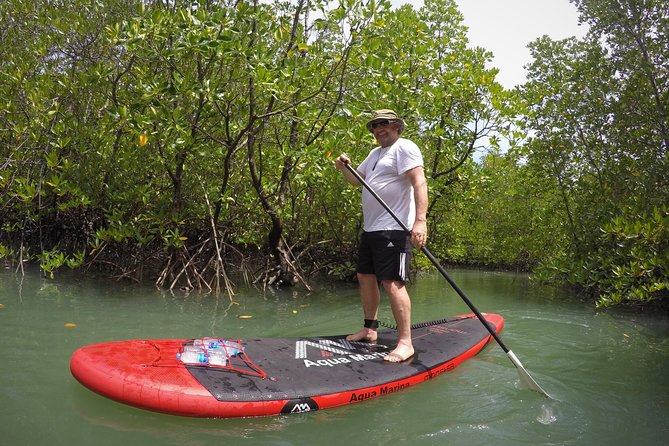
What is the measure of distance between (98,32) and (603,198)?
7962 mm

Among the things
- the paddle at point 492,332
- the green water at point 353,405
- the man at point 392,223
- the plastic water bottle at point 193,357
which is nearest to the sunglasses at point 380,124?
the man at point 392,223

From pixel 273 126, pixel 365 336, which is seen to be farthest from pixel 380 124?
pixel 273 126

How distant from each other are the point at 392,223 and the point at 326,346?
1.05 metres

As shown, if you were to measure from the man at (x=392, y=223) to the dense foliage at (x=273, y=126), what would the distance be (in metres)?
1.73

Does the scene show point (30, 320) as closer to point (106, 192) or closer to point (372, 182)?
point (106, 192)

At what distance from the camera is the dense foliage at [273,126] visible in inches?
195

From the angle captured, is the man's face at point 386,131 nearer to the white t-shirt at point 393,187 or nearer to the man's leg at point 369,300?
the white t-shirt at point 393,187

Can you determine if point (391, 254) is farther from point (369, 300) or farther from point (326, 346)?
point (326, 346)

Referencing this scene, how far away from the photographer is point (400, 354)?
3225 millimetres

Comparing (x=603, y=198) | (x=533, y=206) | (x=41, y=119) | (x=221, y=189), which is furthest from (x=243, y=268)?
(x=533, y=206)

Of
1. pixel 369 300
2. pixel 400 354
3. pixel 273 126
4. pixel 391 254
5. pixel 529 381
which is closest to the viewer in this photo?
pixel 529 381

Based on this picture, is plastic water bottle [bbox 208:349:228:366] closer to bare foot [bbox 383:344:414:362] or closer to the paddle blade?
bare foot [bbox 383:344:414:362]

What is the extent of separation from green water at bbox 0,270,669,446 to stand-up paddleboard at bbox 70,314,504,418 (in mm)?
73

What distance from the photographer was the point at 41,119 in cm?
578
